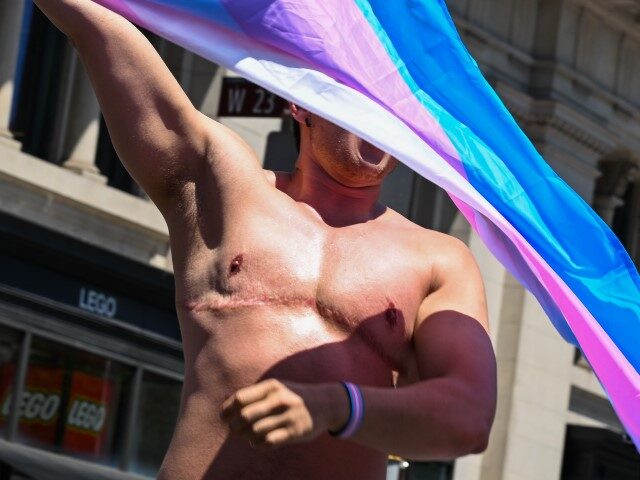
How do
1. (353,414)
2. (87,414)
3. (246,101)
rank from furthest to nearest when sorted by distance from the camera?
(246,101), (87,414), (353,414)

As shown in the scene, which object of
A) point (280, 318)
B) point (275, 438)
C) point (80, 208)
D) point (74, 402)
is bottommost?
point (275, 438)

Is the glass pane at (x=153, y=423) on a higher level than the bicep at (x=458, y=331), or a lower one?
higher

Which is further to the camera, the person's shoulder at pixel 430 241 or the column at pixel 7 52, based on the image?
the column at pixel 7 52

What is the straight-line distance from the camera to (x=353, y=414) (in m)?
3.32

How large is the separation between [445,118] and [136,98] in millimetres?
903

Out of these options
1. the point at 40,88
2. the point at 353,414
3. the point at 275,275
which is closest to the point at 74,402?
the point at 40,88

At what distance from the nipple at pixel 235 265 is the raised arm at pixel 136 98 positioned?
0.21 metres

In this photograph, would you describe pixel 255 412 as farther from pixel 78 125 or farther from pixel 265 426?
pixel 78 125

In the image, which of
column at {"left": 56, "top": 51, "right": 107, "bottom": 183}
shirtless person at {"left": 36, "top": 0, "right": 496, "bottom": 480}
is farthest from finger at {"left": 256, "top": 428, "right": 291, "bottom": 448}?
column at {"left": 56, "top": 51, "right": 107, "bottom": 183}

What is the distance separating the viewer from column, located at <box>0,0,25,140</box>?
15883mm

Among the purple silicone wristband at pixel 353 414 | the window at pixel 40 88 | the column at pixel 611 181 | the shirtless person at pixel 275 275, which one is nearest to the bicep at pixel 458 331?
the shirtless person at pixel 275 275

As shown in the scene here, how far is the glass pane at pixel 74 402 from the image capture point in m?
16.0

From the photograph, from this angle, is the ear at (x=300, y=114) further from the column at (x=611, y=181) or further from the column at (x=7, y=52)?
the column at (x=611, y=181)

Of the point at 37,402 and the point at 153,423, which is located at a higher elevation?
the point at 153,423
